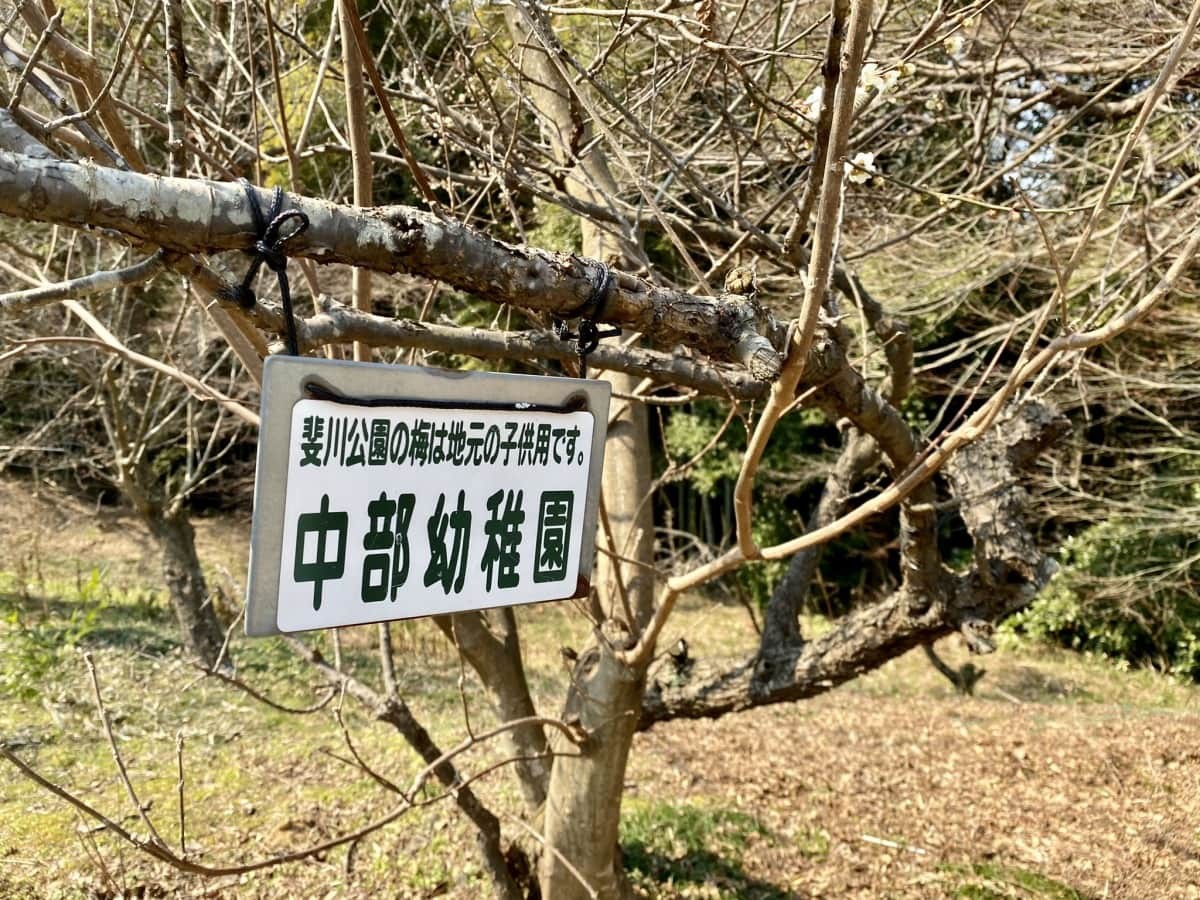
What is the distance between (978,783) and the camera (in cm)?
561

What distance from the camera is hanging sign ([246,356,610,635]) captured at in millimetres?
1073

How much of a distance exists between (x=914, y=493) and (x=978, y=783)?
3616 millimetres

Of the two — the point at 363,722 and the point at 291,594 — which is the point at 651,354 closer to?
the point at 291,594

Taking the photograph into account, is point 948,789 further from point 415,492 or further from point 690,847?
point 415,492

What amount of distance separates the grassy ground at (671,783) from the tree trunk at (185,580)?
0.24 metres

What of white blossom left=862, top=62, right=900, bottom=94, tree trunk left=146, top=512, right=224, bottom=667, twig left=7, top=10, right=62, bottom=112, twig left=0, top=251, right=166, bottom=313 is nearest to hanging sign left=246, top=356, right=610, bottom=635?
twig left=0, top=251, right=166, bottom=313

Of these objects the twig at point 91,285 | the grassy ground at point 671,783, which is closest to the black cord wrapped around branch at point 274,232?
the twig at point 91,285

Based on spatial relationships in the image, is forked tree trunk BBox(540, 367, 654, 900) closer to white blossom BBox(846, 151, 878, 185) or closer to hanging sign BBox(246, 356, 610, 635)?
white blossom BBox(846, 151, 878, 185)

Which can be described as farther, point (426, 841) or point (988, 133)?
point (426, 841)

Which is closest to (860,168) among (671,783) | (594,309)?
(594,309)

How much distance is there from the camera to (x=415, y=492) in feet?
3.97

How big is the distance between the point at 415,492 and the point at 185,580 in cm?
750

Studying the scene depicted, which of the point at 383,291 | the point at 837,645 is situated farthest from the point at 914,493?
the point at 383,291

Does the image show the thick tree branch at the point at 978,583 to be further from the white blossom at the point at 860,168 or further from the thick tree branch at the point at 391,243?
the thick tree branch at the point at 391,243
